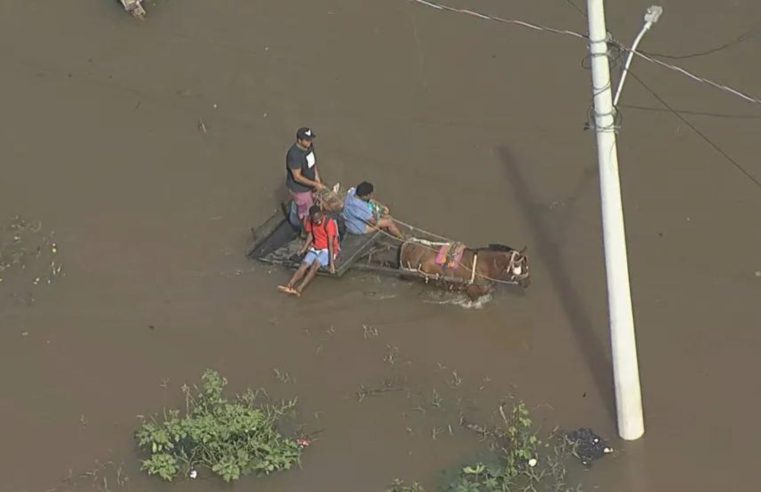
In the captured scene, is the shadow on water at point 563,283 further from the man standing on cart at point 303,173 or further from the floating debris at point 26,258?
the floating debris at point 26,258

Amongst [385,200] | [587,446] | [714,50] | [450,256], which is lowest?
[587,446]

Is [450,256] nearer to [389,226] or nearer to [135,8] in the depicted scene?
[389,226]

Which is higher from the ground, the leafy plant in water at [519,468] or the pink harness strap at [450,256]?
the pink harness strap at [450,256]

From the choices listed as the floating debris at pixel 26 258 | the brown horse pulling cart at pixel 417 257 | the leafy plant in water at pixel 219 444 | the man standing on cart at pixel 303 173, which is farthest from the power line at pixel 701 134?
the floating debris at pixel 26 258

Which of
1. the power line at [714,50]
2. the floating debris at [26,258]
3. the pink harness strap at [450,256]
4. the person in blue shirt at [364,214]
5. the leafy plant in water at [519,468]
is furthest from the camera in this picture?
→ the power line at [714,50]

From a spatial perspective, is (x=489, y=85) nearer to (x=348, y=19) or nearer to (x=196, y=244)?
(x=348, y=19)

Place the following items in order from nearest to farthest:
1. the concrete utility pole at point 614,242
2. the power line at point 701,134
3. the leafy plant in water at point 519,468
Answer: the concrete utility pole at point 614,242, the leafy plant in water at point 519,468, the power line at point 701,134

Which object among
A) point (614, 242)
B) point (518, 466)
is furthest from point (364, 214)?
→ point (614, 242)

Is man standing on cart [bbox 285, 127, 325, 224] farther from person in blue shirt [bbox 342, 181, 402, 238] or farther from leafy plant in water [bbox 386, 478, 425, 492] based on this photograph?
leafy plant in water [bbox 386, 478, 425, 492]
